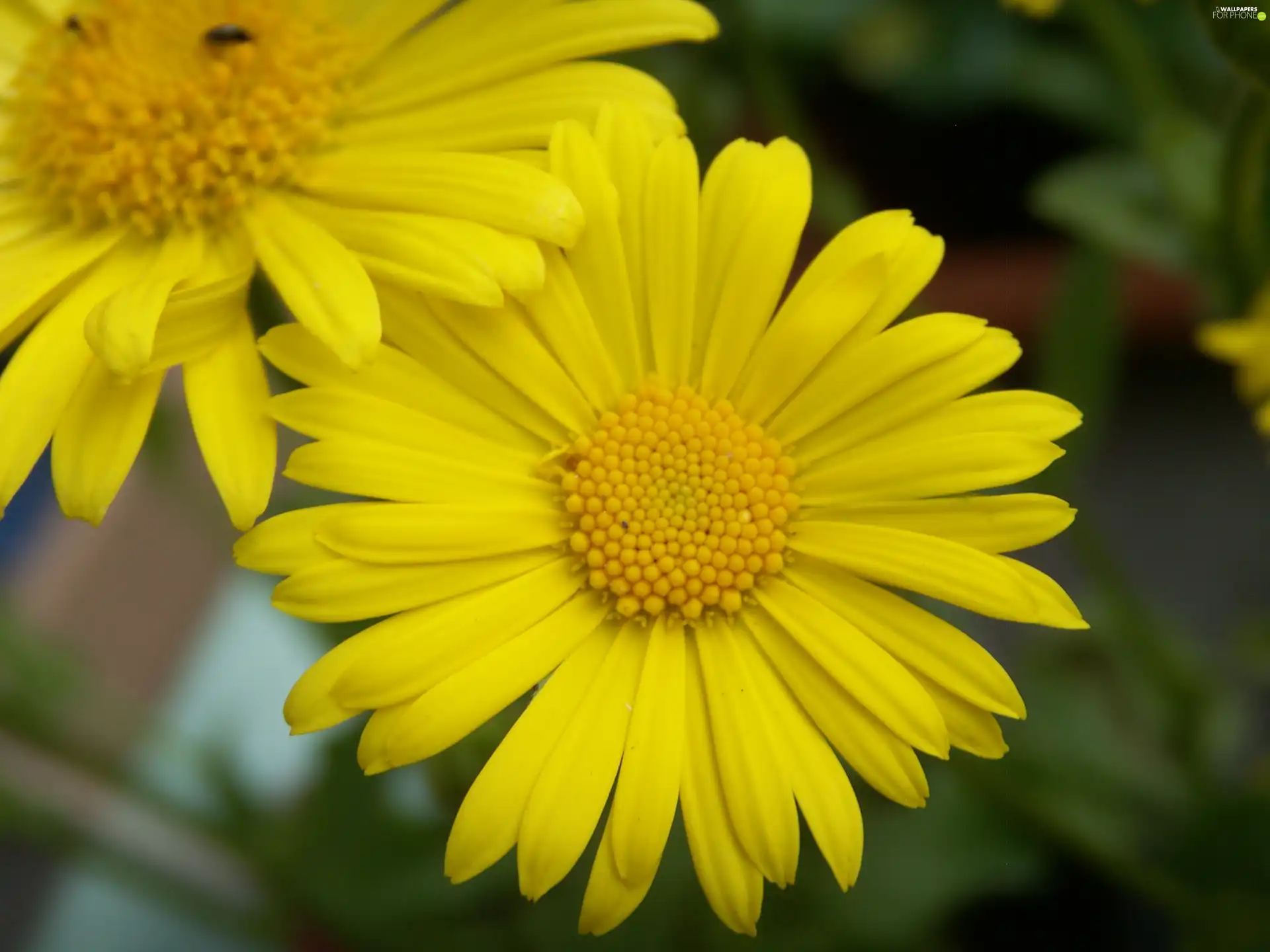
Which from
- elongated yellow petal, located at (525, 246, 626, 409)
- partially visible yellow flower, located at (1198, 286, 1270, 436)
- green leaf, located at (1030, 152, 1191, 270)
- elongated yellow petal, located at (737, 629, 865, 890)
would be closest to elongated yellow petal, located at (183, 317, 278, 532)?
elongated yellow petal, located at (525, 246, 626, 409)

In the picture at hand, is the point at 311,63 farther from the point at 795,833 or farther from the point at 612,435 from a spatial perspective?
the point at 795,833

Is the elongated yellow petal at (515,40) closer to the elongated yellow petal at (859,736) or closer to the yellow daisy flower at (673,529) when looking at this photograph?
the yellow daisy flower at (673,529)

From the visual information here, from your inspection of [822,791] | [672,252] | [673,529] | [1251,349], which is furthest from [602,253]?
[1251,349]

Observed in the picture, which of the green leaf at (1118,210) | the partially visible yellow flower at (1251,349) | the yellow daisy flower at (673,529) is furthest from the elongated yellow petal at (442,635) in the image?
the green leaf at (1118,210)

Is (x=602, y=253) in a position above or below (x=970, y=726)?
above

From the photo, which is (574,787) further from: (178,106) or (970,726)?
(178,106)

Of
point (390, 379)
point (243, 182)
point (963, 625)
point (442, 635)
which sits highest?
point (243, 182)

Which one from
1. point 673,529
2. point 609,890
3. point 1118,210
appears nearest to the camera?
point 609,890
